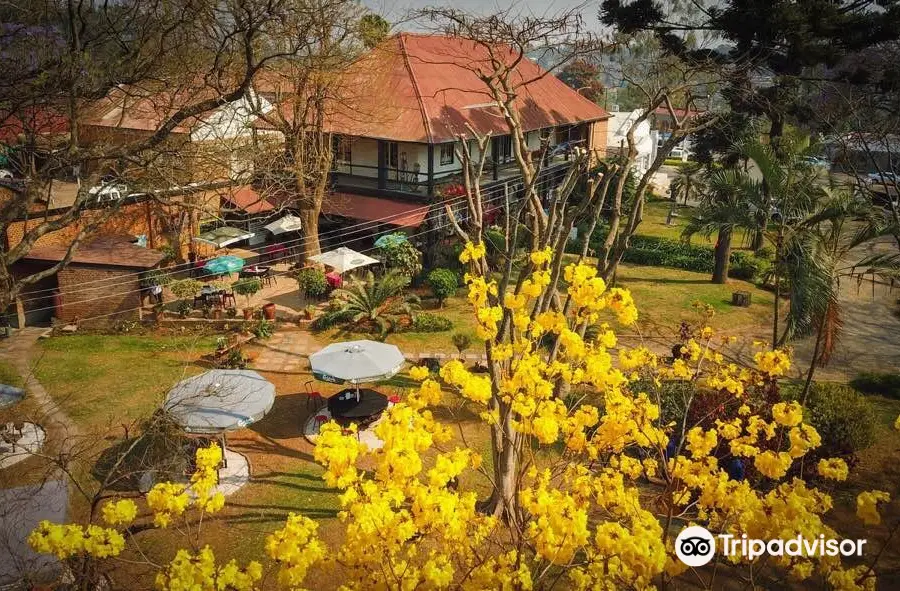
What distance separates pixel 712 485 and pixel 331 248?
65.5 ft

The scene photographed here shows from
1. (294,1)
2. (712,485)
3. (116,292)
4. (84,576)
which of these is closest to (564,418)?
(712,485)

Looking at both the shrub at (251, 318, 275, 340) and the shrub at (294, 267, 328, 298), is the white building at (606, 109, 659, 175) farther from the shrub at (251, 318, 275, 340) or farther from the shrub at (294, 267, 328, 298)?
the shrub at (251, 318, 275, 340)

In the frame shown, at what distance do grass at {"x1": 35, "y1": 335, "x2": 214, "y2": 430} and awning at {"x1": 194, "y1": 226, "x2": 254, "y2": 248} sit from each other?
5.22 m

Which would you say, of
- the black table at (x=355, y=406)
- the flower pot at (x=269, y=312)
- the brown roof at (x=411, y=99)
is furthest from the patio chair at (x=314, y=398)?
the brown roof at (x=411, y=99)

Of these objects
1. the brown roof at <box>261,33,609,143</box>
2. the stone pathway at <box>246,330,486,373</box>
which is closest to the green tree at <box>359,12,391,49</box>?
the brown roof at <box>261,33,609,143</box>

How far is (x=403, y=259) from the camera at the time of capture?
68.2 feet

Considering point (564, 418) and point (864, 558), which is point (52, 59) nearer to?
point (564, 418)

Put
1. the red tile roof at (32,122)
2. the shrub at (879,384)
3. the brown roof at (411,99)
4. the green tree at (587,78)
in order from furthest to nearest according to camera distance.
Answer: the green tree at (587,78), the brown roof at (411,99), the shrub at (879,384), the red tile roof at (32,122)

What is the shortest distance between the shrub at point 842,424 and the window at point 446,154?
1676 cm

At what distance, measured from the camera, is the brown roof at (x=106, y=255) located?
57.4 ft

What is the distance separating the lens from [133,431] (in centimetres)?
1155

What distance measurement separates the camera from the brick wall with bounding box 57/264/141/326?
17.5 m

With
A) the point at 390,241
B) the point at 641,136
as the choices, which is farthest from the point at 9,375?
the point at 641,136

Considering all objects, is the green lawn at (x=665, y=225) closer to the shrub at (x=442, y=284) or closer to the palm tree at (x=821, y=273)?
the shrub at (x=442, y=284)
